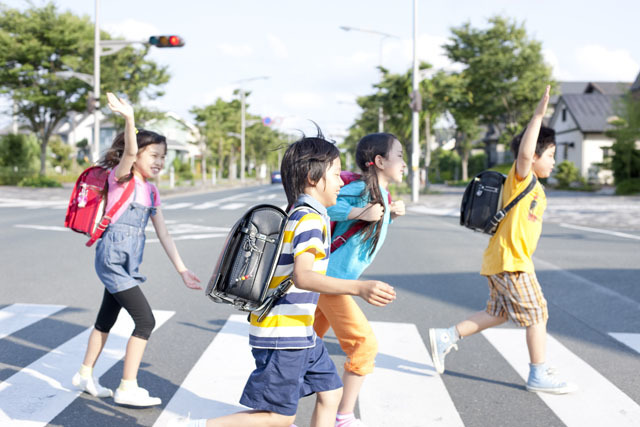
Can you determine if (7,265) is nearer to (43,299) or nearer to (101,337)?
(43,299)

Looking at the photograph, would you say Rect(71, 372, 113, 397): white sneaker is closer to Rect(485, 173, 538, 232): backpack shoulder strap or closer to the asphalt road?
the asphalt road

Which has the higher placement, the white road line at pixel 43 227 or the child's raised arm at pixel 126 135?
the child's raised arm at pixel 126 135

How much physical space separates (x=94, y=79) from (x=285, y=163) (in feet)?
78.2

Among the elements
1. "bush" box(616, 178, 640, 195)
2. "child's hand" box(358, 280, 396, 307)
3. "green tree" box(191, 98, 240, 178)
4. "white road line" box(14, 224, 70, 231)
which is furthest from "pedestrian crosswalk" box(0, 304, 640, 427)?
"green tree" box(191, 98, 240, 178)

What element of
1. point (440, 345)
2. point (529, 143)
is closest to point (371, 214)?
point (529, 143)

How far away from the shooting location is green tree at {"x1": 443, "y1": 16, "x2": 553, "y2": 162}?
39438 millimetres

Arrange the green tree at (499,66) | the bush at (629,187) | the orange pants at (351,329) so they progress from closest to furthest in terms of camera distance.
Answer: the orange pants at (351,329), the bush at (629,187), the green tree at (499,66)

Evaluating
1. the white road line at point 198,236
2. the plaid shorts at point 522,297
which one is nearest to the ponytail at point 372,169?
the plaid shorts at point 522,297

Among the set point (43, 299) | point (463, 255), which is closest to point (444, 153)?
point (463, 255)

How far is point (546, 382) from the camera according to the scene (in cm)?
385

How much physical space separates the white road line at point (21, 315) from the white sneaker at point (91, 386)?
1632 millimetres

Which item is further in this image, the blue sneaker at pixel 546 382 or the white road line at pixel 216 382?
the blue sneaker at pixel 546 382

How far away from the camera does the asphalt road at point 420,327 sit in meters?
3.57

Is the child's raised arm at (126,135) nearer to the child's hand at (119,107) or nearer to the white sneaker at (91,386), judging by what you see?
the child's hand at (119,107)
